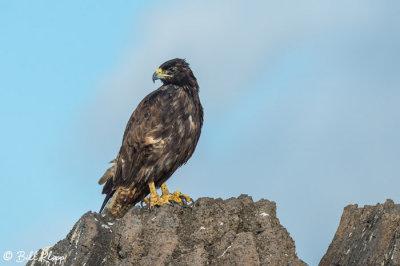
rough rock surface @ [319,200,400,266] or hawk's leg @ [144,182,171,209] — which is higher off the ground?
hawk's leg @ [144,182,171,209]

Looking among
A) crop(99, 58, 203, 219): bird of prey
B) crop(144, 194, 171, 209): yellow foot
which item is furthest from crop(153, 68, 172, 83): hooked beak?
crop(144, 194, 171, 209): yellow foot

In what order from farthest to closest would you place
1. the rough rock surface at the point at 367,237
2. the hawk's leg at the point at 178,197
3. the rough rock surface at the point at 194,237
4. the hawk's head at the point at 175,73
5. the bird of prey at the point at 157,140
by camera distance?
the hawk's head at the point at 175,73
the bird of prey at the point at 157,140
the hawk's leg at the point at 178,197
the rough rock surface at the point at 367,237
the rough rock surface at the point at 194,237

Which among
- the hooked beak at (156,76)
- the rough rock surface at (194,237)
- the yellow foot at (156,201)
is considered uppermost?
the hooked beak at (156,76)

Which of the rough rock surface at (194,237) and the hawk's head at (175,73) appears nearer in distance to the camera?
the rough rock surface at (194,237)

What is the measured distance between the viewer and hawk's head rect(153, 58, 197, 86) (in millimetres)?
14836

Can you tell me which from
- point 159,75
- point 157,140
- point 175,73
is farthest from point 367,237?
point 159,75

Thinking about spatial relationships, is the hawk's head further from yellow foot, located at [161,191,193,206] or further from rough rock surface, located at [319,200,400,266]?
rough rock surface, located at [319,200,400,266]

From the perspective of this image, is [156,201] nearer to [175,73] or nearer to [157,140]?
[157,140]

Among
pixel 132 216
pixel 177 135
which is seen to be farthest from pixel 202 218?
pixel 177 135

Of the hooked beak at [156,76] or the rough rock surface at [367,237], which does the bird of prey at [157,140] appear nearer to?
the hooked beak at [156,76]

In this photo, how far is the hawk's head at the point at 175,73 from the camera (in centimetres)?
1484

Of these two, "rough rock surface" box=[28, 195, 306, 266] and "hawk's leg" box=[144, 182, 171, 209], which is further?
"hawk's leg" box=[144, 182, 171, 209]

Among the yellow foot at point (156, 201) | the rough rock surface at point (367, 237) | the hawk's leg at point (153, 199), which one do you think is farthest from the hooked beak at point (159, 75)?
the rough rock surface at point (367, 237)

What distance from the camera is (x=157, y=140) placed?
14062 mm
